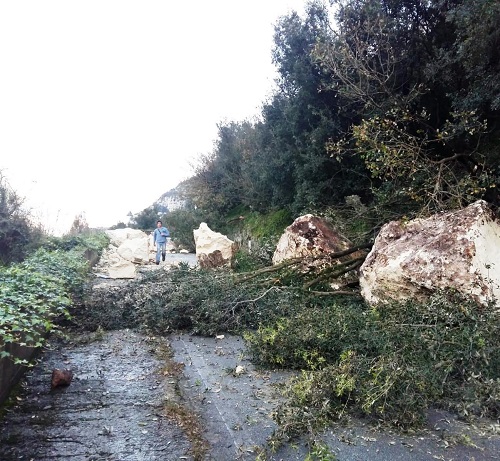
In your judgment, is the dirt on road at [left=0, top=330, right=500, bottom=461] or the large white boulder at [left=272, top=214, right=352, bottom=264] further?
the large white boulder at [left=272, top=214, right=352, bottom=264]

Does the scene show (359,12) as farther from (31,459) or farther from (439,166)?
(31,459)

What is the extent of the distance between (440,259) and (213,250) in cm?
757

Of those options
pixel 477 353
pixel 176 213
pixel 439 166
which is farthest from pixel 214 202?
pixel 477 353

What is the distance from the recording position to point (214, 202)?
20859 mm

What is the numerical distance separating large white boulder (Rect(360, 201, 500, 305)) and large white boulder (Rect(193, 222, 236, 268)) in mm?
6108

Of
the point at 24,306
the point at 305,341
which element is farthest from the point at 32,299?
the point at 305,341

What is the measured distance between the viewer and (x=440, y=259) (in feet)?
17.9

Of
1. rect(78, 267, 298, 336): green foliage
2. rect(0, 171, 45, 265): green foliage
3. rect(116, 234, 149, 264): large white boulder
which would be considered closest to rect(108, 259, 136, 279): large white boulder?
rect(116, 234, 149, 264): large white boulder

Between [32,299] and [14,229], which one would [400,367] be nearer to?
[32,299]

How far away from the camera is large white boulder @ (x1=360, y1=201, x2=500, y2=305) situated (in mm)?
5266

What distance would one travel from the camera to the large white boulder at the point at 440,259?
5266mm

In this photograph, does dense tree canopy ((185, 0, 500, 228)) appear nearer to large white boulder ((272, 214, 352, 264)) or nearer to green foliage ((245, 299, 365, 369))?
large white boulder ((272, 214, 352, 264))

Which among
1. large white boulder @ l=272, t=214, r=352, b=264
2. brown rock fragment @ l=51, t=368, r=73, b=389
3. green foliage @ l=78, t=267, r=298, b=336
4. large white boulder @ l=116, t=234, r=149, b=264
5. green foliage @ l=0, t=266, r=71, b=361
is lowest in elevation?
brown rock fragment @ l=51, t=368, r=73, b=389

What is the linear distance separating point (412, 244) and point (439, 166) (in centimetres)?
188
